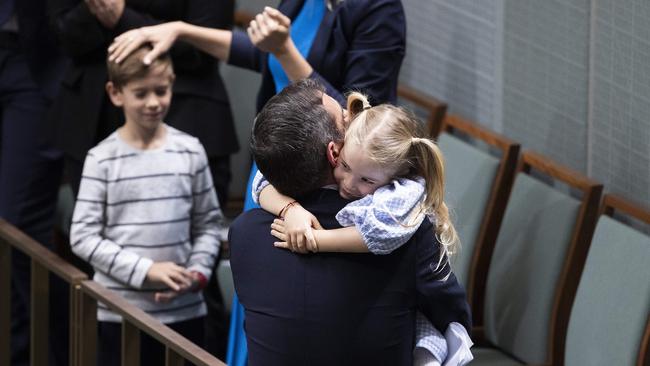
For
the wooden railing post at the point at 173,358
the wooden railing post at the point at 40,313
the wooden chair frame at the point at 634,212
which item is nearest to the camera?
the wooden railing post at the point at 173,358

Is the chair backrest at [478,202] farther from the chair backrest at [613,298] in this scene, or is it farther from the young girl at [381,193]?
the young girl at [381,193]

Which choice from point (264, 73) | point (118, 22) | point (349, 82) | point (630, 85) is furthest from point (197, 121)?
point (630, 85)

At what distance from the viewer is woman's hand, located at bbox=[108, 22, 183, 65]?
349cm

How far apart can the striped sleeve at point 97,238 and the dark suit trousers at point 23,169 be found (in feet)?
2.88

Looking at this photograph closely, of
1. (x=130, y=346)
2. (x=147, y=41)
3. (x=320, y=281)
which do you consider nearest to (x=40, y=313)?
(x=130, y=346)

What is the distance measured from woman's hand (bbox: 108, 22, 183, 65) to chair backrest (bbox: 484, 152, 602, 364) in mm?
1124

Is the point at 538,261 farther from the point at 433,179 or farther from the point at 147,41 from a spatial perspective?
the point at 433,179

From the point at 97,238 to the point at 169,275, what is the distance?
0.22 meters

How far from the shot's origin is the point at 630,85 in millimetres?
3582

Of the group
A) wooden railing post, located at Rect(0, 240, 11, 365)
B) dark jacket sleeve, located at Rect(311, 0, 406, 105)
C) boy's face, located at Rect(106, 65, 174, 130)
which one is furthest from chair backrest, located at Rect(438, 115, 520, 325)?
wooden railing post, located at Rect(0, 240, 11, 365)

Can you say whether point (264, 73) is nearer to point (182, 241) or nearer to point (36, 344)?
point (182, 241)

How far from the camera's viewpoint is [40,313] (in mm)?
3832

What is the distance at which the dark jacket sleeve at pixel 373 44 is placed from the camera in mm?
3156

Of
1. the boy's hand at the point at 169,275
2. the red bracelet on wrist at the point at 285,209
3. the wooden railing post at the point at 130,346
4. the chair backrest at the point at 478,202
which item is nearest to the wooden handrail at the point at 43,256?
the boy's hand at the point at 169,275
